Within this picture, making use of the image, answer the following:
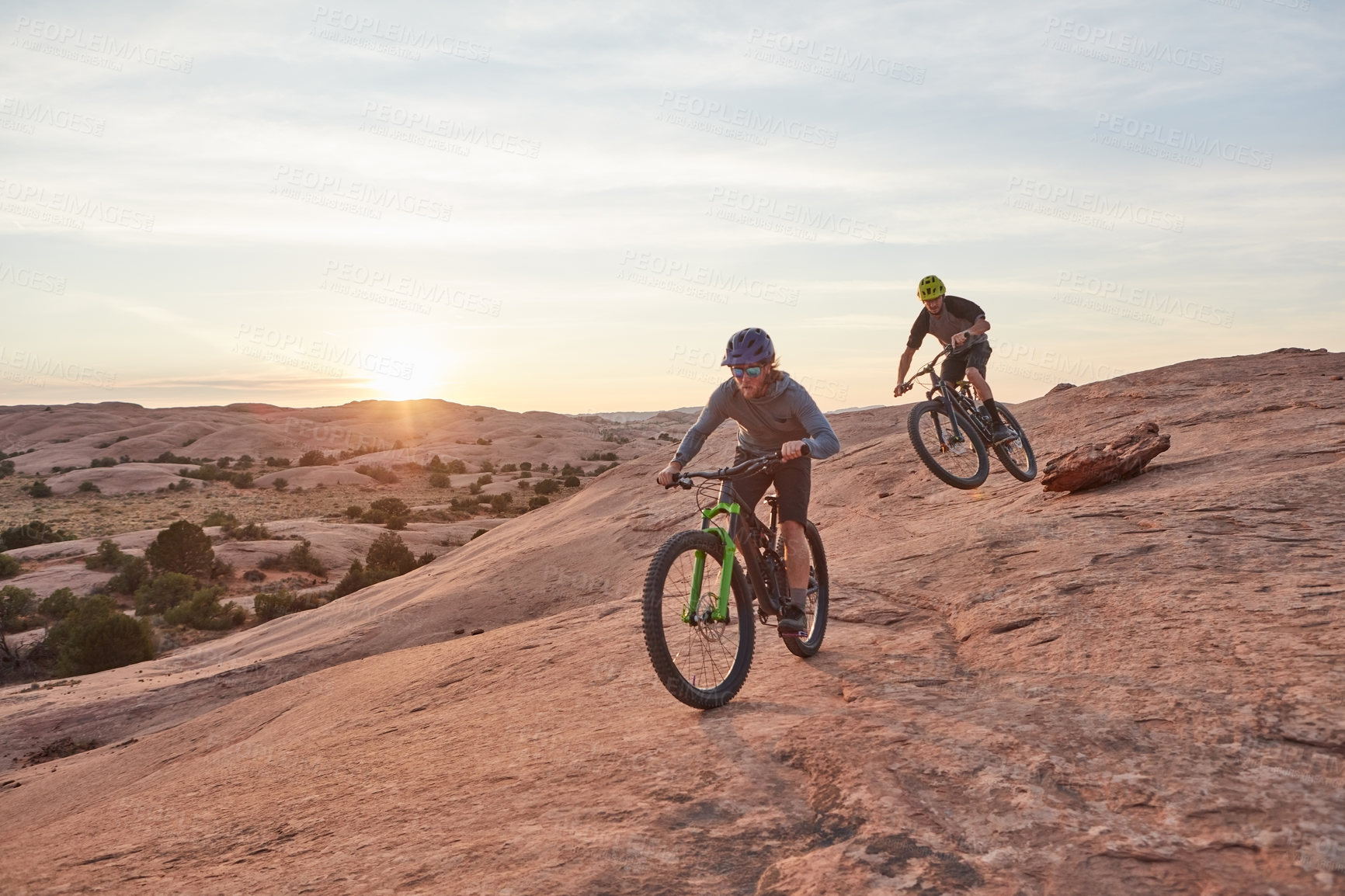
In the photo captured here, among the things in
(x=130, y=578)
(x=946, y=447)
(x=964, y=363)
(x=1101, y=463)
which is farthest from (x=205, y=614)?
(x=1101, y=463)

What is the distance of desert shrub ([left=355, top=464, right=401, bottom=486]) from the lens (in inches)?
2240

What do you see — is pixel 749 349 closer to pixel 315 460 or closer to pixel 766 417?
pixel 766 417

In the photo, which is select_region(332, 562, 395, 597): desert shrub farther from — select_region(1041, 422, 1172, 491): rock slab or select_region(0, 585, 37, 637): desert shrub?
select_region(1041, 422, 1172, 491): rock slab

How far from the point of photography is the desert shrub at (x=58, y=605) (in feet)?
75.3

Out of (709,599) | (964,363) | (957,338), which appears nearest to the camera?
(709,599)

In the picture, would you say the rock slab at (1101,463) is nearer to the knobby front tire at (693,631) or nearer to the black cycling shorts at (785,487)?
the black cycling shorts at (785,487)

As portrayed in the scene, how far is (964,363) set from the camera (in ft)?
37.2

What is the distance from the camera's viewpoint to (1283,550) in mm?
6535

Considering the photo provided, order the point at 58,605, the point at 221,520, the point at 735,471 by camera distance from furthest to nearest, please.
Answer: the point at 221,520, the point at 58,605, the point at 735,471

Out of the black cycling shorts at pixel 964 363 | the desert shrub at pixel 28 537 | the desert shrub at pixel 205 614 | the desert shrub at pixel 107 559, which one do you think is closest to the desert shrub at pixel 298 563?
the desert shrub at pixel 107 559

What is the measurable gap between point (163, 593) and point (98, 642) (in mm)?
6086

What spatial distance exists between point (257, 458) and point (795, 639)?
84272 millimetres

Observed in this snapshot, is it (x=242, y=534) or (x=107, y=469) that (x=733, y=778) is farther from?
(x=107, y=469)

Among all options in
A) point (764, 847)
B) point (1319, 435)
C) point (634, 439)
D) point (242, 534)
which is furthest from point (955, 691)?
point (634, 439)
